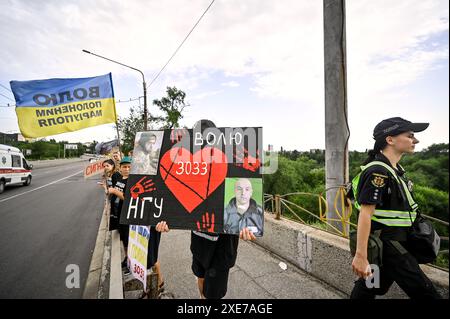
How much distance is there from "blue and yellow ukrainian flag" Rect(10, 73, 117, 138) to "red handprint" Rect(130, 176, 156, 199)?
7.81 feet

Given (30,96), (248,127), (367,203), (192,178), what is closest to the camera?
(367,203)

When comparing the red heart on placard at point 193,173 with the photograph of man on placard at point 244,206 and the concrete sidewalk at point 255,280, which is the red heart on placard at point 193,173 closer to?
the photograph of man on placard at point 244,206

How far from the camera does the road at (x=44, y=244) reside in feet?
9.64

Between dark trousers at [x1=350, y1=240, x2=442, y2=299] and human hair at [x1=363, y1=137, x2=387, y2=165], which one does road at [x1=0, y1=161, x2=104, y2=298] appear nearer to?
dark trousers at [x1=350, y1=240, x2=442, y2=299]

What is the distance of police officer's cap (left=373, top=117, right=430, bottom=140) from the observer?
1.63m

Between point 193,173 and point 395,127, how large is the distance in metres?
1.69

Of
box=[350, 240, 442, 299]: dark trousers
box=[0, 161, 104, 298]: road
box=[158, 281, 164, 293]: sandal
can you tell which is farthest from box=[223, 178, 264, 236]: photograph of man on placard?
box=[0, 161, 104, 298]: road

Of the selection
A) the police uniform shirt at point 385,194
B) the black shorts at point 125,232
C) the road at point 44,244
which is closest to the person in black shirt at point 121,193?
the black shorts at point 125,232
